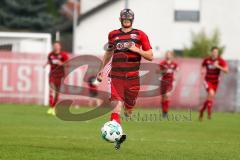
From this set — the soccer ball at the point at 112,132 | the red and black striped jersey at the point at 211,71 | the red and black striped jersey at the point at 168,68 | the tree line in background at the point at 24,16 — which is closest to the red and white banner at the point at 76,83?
the red and black striped jersey at the point at 168,68

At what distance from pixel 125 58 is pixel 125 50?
0.57 ft

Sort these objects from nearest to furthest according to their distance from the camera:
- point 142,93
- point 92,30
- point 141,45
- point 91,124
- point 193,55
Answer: point 141,45, point 91,124, point 142,93, point 193,55, point 92,30

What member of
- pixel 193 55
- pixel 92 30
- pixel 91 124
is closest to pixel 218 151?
pixel 91 124

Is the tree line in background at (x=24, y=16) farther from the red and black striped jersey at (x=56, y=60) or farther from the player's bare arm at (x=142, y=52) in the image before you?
the player's bare arm at (x=142, y=52)

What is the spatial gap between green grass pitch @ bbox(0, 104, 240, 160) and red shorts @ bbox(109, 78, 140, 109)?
2.88 ft

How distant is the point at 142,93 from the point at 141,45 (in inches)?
784

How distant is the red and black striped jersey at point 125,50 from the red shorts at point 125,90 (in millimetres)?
117

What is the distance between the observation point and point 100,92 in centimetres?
3453

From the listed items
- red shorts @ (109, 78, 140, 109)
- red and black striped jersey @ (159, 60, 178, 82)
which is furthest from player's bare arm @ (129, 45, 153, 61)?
red and black striped jersey @ (159, 60, 178, 82)

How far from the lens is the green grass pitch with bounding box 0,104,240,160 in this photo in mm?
12656

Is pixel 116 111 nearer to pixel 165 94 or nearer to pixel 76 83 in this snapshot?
pixel 165 94

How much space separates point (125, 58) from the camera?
13.6 m

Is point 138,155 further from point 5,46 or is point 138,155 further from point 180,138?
point 5,46

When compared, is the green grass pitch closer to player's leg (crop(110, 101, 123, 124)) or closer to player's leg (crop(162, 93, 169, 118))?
player's leg (crop(110, 101, 123, 124))
